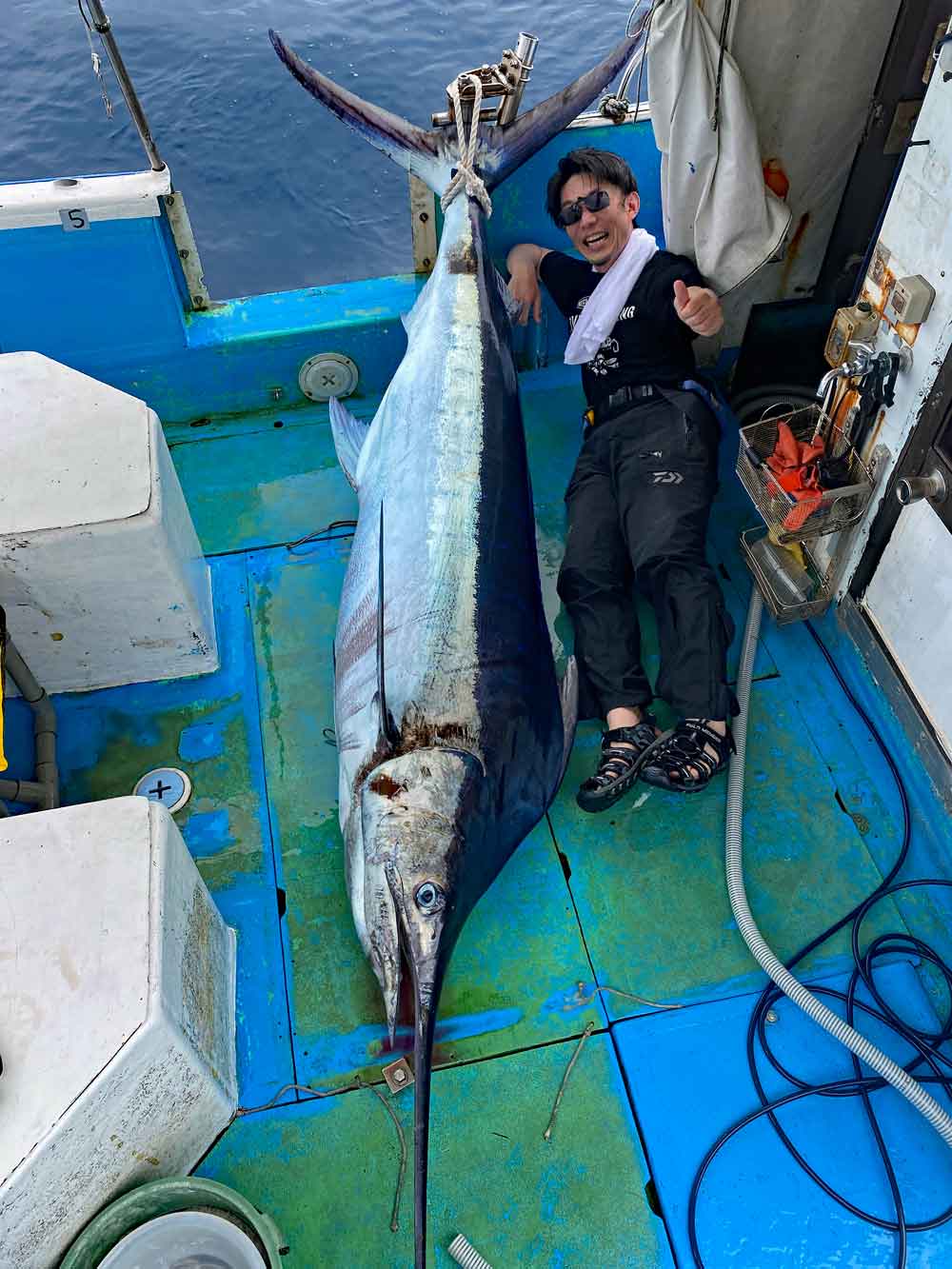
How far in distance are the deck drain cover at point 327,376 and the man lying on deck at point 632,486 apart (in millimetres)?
718

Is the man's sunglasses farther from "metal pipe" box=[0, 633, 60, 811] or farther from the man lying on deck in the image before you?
"metal pipe" box=[0, 633, 60, 811]

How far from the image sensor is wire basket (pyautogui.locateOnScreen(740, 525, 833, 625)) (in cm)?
262

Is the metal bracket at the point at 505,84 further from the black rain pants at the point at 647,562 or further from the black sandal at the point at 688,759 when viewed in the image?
the black sandal at the point at 688,759

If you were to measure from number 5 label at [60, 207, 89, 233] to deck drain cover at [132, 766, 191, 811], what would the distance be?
186 centimetres

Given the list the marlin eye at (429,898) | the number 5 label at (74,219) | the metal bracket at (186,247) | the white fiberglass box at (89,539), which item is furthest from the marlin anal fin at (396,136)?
the marlin eye at (429,898)

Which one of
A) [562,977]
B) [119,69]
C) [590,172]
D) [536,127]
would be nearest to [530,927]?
[562,977]

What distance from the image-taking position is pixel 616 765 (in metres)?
2.32

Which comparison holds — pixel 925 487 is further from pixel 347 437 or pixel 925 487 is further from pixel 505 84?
pixel 505 84

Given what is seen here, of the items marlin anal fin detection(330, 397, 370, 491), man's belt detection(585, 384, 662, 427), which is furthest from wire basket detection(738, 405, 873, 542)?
marlin anal fin detection(330, 397, 370, 491)

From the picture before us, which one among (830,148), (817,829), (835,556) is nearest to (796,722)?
(817,829)

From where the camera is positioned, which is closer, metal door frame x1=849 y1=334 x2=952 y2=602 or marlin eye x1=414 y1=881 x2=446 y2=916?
marlin eye x1=414 y1=881 x2=446 y2=916

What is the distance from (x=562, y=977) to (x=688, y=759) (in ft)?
2.17

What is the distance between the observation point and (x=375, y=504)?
252 centimetres

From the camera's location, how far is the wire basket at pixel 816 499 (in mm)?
2311
